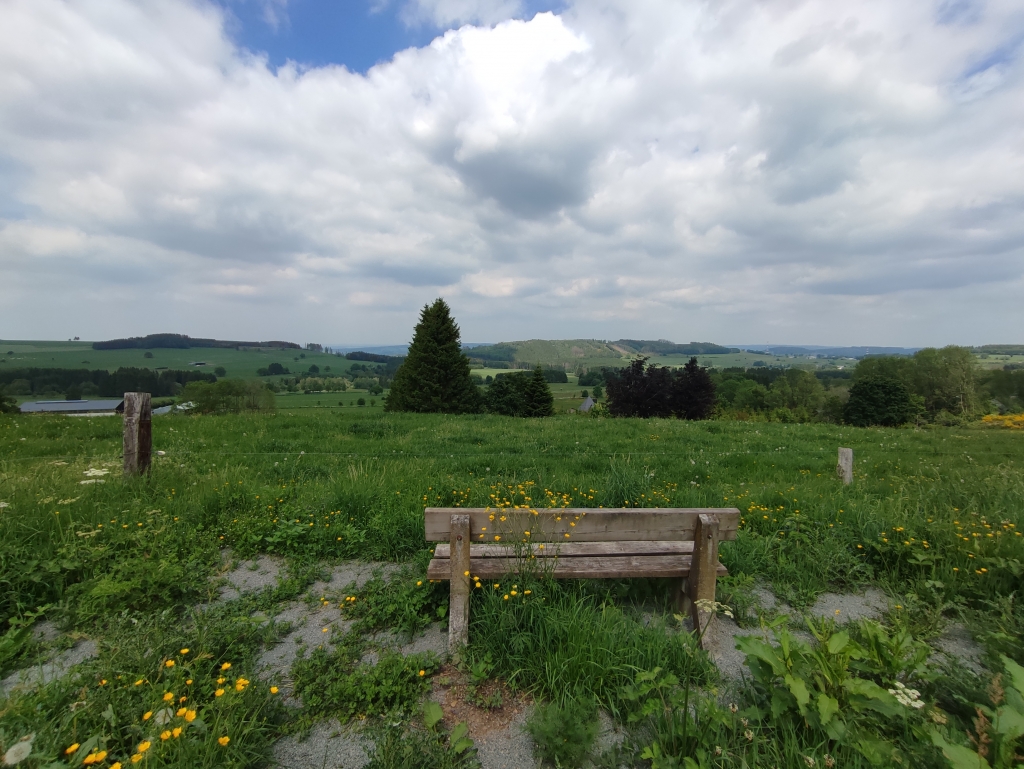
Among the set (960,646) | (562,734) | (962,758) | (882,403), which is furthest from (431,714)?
(882,403)

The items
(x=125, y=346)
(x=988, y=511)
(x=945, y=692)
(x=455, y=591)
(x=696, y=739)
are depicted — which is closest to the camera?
(x=696, y=739)

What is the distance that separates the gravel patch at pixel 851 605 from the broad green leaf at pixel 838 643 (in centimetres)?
182

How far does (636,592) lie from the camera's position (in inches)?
172

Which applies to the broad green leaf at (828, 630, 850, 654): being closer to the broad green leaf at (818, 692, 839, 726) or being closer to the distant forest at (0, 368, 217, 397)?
the broad green leaf at (818, 692, 839, 726)

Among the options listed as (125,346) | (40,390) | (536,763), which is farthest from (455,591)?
(125,346)

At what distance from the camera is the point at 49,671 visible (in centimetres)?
324

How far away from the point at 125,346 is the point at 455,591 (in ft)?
342

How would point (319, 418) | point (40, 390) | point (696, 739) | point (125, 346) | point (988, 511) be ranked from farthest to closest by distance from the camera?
1. point (125, 346)
2. point (40, 390)
3. point (319, 418)
4. point (988, 511)
5. point (696, 739)

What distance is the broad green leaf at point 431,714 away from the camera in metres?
2.74

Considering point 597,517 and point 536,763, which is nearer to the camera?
point 536,763

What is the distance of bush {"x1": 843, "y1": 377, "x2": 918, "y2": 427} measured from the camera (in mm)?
42094

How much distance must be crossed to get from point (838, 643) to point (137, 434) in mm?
8424

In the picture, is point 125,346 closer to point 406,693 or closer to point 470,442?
point 470,442

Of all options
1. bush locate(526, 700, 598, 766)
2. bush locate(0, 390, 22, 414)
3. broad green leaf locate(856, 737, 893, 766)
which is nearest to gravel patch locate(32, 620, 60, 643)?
bush locate(526, 700, 598, 766)
